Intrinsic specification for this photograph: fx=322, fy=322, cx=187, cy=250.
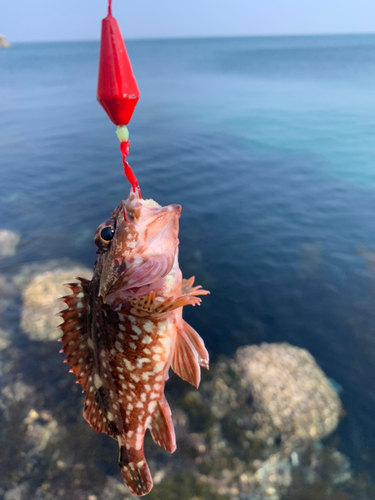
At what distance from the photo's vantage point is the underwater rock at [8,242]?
12531 millimetres

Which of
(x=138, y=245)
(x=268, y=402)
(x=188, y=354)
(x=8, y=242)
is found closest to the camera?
(x=138, y=245)

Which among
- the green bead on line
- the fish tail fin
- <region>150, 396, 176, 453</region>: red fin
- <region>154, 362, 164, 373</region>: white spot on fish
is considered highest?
the green bead on line

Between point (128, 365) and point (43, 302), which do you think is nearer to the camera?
point (128, 365)

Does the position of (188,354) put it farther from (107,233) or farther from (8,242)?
(8,242)

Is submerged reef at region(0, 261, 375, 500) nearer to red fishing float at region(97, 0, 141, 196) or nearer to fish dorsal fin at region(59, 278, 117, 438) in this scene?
fish dorsal fin at region(59, 278, 117, 438)

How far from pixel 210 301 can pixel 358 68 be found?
7175 cm

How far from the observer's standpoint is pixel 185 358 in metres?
3.35

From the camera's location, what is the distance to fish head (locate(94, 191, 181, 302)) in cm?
268

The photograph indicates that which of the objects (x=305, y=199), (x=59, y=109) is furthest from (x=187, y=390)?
(x=59, y=109)

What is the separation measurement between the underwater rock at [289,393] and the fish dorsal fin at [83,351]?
4585 mm

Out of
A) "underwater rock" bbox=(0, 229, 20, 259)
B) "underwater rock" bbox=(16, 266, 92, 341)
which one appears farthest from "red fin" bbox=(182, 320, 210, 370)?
"underwater rock" bbox=(0, 229, 20, 259)

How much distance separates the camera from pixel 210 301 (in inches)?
416

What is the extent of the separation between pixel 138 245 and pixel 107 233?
34 centimetres

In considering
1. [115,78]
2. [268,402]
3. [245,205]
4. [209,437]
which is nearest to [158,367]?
[115,78]
